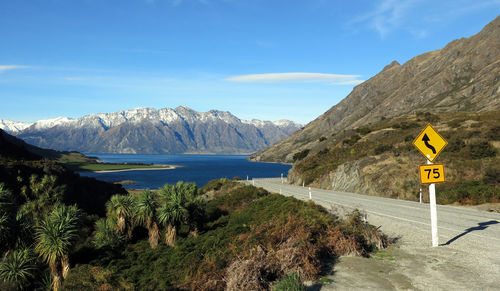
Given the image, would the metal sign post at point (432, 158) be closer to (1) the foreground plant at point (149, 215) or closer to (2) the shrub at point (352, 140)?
(1) the foreground plant at point (149, 215)

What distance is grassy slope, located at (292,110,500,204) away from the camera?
23.4 m

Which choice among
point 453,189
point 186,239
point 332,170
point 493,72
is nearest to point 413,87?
point 493,72

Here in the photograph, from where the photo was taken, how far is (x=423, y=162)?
2989cm

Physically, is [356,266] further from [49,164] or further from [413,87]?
[413,87]

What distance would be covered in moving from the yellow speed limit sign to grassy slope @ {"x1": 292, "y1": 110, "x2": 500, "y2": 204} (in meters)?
13.6

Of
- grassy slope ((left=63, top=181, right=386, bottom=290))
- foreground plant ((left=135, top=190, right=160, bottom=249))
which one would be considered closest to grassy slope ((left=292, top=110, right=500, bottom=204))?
grassy slope ((left=63, top=181, right=386, bottom=290))

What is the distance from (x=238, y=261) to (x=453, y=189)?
2143 cm

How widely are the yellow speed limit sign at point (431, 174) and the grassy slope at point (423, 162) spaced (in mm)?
13556

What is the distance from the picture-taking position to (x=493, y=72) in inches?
5266

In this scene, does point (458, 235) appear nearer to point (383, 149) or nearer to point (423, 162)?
point (423, 162)

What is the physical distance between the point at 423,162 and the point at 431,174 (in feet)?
71.5

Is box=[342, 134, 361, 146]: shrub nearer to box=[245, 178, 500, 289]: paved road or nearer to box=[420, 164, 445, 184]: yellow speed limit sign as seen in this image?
box=[245, 178, 500, 289]: paved road

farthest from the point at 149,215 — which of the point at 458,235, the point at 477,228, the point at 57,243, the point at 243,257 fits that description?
the point at 477,228

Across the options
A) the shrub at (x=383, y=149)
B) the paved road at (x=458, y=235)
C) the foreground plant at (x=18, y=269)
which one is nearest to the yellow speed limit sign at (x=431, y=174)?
the paved road at (x=458, y=235)
